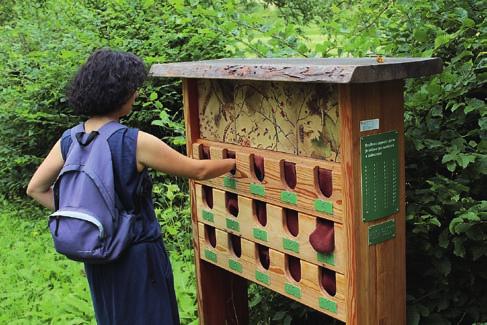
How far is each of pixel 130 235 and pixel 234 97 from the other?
0.80 metres

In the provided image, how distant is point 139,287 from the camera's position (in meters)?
2.80

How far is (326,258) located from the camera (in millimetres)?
2529

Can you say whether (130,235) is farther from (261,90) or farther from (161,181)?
(161,181)

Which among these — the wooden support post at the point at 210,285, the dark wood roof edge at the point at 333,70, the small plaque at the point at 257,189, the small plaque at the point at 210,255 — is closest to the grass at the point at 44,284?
the wooden support post at the point at 210,285

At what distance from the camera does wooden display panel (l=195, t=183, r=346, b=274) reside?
2.50 m

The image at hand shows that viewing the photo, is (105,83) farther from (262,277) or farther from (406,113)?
(406,113)

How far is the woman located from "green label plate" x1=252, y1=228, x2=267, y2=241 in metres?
0.30

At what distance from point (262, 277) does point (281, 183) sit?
47cm

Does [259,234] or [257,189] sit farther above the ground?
[257,189]

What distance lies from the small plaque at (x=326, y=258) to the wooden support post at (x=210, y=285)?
0.91m

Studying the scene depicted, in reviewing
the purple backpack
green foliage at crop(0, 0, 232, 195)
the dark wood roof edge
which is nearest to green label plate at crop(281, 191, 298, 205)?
the dark wood roof edge

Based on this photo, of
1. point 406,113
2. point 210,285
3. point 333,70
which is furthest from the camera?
point 210,285

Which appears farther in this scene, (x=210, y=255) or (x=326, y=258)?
(x=210, y=255)

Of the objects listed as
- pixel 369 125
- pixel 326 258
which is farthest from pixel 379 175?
pixel 326 258
